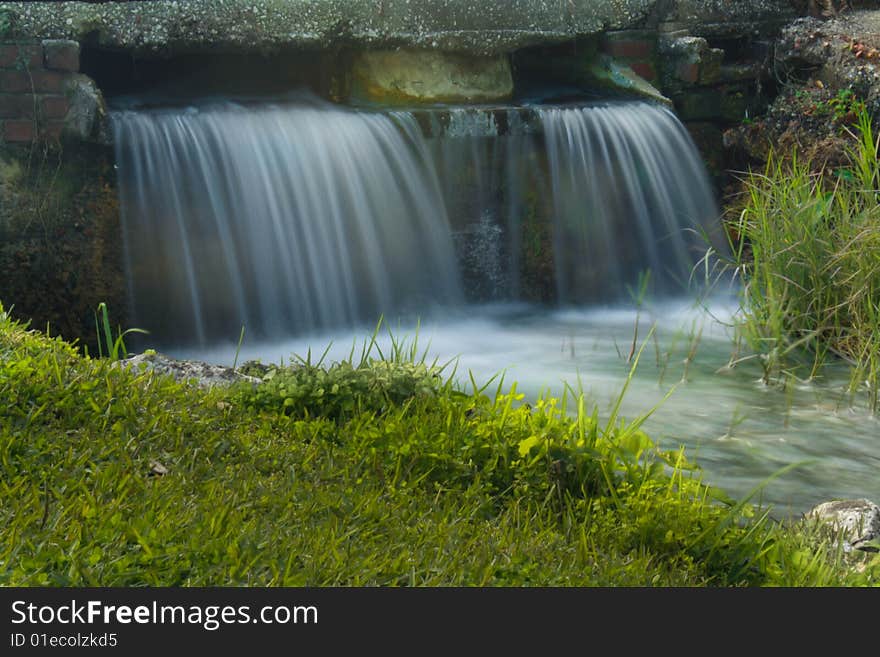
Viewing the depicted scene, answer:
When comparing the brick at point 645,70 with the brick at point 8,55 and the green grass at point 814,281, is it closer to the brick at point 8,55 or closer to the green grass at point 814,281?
the green grass at point 814,281

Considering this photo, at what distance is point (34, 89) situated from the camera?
5094 mm

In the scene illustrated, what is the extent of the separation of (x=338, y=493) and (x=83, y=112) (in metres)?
3.25

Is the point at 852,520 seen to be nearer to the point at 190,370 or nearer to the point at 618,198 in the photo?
the point at 190,370

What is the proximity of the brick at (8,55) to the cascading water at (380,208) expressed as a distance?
552 millimetres

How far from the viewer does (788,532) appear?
9.17 ft

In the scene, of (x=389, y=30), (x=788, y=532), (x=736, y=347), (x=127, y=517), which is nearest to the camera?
(x=127, y=517)

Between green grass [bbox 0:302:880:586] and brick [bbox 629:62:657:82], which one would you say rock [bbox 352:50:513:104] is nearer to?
brick [bbox 629:62:657:82]

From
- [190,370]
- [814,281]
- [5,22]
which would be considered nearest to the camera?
[190,370]

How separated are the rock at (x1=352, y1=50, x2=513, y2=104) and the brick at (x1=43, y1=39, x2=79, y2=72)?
67.8 inches

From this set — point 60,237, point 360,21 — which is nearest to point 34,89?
point 60,237

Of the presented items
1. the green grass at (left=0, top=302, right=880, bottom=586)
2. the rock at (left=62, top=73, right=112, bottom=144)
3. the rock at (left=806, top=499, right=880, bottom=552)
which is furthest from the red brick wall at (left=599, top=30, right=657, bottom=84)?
the rock at (left=806, top=499, right=880, bottom=552)

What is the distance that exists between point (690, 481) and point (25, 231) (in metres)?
3.58
